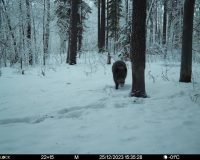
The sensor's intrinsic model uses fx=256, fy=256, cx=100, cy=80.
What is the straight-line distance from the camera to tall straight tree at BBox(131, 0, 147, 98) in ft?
23.8

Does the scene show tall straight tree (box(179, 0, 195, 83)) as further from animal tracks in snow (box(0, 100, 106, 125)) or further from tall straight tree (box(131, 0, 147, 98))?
animal tracks in snow (box(0, 100, 106, 125))

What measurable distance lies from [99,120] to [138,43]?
2.73m

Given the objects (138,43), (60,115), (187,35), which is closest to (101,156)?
(60,115)

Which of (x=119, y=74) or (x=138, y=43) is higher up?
(x=138, y=43)

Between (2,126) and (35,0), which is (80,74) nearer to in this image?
(2,126)

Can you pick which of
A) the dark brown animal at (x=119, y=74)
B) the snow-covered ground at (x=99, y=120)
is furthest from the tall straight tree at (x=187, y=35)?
the dark brown animal at (x=119, y=74)

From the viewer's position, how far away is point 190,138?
4711mm

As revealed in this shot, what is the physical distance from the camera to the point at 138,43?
736 centimetres

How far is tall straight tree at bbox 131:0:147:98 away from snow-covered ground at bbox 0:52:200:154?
0.56m

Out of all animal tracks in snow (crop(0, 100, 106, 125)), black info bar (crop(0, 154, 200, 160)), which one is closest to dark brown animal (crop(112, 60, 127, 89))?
animal tracks in snow (crop(0, 100, 106, 125))

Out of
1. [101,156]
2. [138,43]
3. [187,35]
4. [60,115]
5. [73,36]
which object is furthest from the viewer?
[73,36]

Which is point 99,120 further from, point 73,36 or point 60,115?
point 73,36

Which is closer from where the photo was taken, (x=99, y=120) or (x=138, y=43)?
(x=99, y=120)

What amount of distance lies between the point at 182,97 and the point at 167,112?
1.58 m
